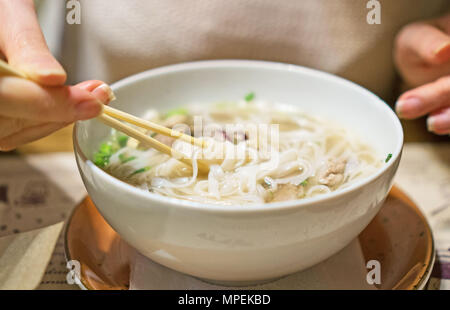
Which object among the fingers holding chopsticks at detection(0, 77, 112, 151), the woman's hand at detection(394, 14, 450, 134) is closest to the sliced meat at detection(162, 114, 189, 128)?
the fingers holding chopsticks at detection(0, 77, 112, 151)

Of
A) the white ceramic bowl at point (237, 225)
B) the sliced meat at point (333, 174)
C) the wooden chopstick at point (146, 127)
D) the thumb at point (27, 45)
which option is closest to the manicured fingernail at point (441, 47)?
the white ceramic bowl at point (237, 225)

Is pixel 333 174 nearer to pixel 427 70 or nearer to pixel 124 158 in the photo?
pixel 124 158

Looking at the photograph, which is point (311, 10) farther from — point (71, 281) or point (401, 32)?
point (71, 281)

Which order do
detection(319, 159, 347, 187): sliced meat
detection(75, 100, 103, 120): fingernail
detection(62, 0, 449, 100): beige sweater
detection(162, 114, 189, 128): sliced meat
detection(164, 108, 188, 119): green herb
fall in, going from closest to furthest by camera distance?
detection(75, 100, 103, 120): fingernail, detection(319, 159, 347, 187): sliced meat, detection(162, 114, 189, 128): sliced meat, detection(164, 108, 188, 119): green herb, detection(62, 0, 449, 100): beige sweater

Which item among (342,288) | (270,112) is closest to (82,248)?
(342,288)

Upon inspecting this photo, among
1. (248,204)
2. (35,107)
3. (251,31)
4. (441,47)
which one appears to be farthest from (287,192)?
(251,31)

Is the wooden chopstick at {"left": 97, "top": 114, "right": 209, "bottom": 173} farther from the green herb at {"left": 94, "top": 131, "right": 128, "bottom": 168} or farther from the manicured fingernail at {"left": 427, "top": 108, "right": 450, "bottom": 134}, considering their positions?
the manicured fingernail at {"left": 427, "top": 108, "right": 450, "bottom": 134}
